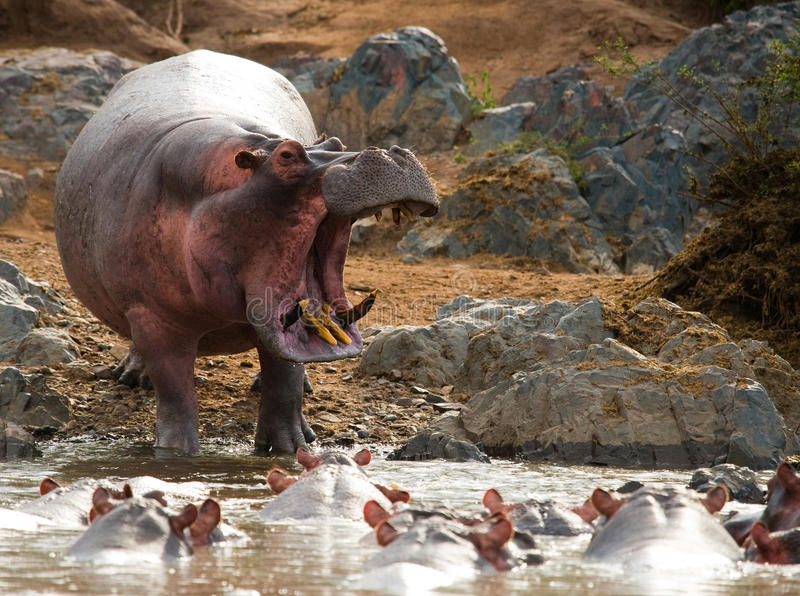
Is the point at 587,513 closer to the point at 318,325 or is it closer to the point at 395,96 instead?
the point at 318,325

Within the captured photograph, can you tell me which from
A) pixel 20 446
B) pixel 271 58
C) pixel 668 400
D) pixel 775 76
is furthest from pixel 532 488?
pixel 271 58

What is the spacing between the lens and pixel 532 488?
5.02 m

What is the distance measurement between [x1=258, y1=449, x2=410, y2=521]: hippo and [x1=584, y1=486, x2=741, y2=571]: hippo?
0.86 meters

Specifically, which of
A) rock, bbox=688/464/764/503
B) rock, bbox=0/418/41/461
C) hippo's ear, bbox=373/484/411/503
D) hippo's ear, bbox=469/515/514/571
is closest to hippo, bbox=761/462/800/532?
rock, bbox=688/464/764/503

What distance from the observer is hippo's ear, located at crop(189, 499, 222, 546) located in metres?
3.60

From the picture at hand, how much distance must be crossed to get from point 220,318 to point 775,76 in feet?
23.0

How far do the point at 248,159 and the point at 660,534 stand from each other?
2.60m

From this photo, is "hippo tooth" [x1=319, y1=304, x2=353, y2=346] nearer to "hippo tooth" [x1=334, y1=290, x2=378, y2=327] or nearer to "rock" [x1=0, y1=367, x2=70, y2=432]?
"hippo tooth" [x1=334, y1=290, x2=378, y2=327]

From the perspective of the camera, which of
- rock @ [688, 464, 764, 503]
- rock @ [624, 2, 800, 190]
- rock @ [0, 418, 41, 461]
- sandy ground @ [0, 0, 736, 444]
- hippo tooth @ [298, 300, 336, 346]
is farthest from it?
rock @ [624, 2, 800, 190]

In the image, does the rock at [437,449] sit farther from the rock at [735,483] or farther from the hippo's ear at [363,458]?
the rock at [735,483]

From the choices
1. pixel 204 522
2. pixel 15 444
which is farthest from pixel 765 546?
pixel 15 444

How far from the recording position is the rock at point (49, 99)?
1656 cm

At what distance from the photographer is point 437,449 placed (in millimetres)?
6109

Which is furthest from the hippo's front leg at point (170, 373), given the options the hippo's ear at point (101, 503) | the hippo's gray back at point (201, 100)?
the hippo's ear at point (101, 503)
